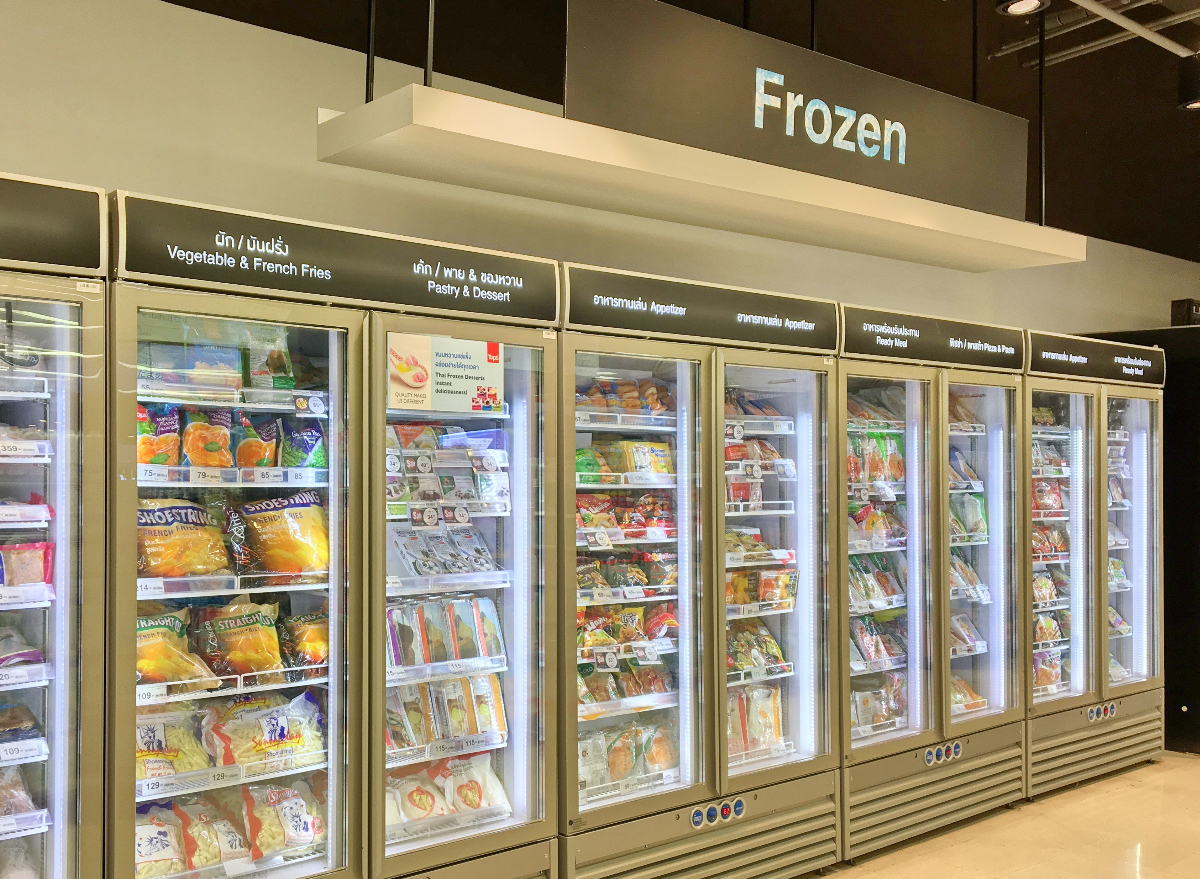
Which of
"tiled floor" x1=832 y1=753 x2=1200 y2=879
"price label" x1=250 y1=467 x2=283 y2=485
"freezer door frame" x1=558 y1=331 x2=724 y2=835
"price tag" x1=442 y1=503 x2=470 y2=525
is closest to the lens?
"price label" x1=250 y1=467 x2=283 y2=485

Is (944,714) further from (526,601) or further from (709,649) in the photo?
(526,601)

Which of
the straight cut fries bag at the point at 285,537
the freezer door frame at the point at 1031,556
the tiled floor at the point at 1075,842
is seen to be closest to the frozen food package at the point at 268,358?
the straight cut fries bag at the point at 285,537

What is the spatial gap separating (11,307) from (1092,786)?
205 inches

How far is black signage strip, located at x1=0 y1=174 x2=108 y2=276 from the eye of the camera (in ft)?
7.82

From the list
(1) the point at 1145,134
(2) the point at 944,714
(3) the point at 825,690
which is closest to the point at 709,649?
(3) the point at 825,690

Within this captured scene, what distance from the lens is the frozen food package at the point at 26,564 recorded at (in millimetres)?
2516

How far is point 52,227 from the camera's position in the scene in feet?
8.00

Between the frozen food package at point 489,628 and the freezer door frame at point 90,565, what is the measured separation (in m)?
1.21

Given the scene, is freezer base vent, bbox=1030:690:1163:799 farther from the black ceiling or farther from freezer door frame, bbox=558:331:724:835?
the black ceiling

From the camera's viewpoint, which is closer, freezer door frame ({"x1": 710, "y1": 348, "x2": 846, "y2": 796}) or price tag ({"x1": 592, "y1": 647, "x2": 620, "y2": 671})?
price tag ({"x1": 592, "y1": 647, "x2": 620, "y2": 671})

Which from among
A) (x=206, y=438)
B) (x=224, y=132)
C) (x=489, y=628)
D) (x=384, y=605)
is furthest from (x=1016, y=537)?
(x=224, y=132)

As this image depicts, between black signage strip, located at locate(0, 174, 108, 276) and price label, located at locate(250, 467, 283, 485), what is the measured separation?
659 millimetres

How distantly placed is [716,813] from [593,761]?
0.50 metres

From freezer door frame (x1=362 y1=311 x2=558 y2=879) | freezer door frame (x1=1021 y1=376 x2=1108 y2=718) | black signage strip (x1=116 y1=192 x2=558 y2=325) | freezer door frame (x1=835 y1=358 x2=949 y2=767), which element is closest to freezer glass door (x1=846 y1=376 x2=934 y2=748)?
freezer door frame (x1=835 y1=358 x2=949 y2=767)
